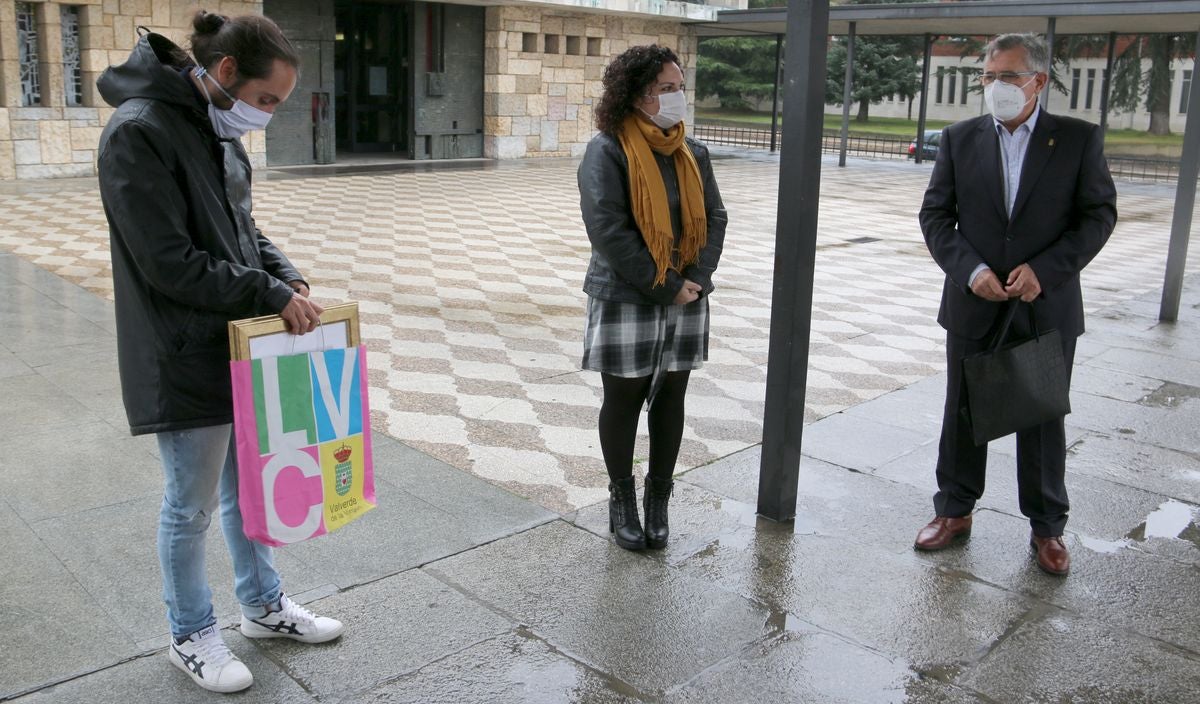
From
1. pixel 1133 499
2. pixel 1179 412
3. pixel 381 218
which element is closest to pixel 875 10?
pixel 381 218

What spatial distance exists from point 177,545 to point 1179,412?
5193 mm

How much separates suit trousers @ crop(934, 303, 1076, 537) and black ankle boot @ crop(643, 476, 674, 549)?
103cm

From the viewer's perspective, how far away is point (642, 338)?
143 inches

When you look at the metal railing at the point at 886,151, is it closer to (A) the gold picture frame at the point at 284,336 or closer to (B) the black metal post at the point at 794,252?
(B) the black metal post at the point at 794,252

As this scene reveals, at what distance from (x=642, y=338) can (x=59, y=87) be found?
581 inches

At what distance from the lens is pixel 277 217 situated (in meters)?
12.5

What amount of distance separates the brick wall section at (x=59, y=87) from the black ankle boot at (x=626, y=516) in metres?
13.6

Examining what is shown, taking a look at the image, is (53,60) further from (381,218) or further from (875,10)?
(875,10)

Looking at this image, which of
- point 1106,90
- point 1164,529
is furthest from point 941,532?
point 1106,90

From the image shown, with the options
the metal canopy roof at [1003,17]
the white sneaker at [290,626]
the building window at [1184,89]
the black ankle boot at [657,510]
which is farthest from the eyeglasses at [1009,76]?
the building window at [1184,89]

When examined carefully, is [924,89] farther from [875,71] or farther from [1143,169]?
[875,71]

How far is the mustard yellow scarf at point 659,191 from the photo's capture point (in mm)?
3525

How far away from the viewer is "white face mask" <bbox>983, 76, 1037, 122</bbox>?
142 inches

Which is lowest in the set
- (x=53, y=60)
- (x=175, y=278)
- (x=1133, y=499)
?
(x=1133, y=499)
